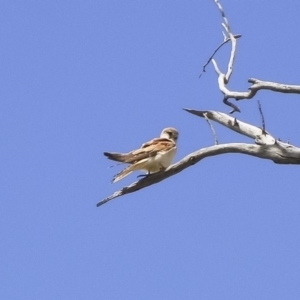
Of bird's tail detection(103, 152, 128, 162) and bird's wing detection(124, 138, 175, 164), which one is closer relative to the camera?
A: bird's tail detection(103, 152, 128, 162)

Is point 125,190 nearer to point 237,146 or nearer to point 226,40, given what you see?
point 237,146

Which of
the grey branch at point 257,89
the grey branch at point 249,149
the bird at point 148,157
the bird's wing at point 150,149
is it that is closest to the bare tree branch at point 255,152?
the grey branch at point 249,149

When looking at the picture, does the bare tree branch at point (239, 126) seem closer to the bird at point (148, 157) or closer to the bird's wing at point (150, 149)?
the bird at point (148, 157)

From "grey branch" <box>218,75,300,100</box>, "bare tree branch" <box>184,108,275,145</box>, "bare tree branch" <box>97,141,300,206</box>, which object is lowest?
"bare tree branch" <box>97,141,300,206</box>

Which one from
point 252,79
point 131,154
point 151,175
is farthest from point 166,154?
point 252,79

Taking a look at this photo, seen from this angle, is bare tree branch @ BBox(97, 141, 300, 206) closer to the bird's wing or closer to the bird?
the bird

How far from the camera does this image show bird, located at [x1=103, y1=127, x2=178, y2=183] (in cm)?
827

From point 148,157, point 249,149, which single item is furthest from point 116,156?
point 249,149

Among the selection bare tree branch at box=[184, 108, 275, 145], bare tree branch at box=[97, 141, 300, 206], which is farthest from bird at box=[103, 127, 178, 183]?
bare tree branch at box=[97, 141, 300, 206]

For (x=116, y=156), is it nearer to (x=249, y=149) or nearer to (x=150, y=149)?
(x=150, y=149)

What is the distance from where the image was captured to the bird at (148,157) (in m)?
8.27

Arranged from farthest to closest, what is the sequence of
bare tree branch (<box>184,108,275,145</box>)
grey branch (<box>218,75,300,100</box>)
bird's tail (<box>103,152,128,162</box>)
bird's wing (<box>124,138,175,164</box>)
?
bird's wing (<box>124,138,175,164</box>) → bird's tail (<box>103,152,128,162</box>) → grey branch (<box>218,75,300,100</box>) → bare tree branch (<box>184,108,275,145</box>)

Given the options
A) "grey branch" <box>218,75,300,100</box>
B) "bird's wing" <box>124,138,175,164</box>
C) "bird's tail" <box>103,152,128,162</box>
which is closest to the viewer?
"grey branch" <box>218,75,300,100</box>

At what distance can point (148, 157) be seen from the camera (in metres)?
8.42
